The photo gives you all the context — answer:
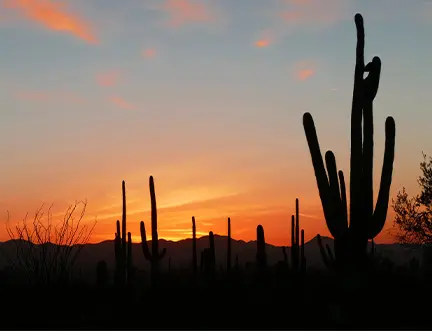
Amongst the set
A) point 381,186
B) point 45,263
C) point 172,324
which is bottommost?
point 172,324

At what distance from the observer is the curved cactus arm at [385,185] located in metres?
16.8

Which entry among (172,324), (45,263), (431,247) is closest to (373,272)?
(172,324)

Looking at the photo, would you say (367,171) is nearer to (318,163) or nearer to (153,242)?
(318,163)

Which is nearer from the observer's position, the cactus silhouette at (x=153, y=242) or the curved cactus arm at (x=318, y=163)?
the curved cactus arm at (x=318, y=163)

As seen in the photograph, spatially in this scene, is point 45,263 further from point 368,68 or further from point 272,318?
point 368,68

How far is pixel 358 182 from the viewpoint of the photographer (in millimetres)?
16750

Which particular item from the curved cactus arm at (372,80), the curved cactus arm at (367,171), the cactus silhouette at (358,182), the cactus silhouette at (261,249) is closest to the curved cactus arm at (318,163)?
the cactus silhouette at (358,182)

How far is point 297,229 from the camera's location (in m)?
29.5

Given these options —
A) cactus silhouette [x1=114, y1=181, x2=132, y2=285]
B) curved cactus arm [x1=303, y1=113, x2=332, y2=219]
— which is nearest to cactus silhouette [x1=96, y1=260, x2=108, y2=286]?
cactus silhouette [x1=114, y1=181, x2=132, y2=285]

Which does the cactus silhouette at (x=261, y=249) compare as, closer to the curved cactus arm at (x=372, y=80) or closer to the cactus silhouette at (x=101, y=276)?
the cactus silhouette at (x=101, y=276)

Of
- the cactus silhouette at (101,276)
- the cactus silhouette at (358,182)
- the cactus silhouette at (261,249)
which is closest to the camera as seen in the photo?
the cactus silhouette at (358,182)

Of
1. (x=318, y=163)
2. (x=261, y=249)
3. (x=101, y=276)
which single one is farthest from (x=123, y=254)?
(x=318, y=163)

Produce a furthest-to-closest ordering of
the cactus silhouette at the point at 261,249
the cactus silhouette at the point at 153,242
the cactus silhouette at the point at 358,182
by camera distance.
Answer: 1. the cactus silhouette at the point at 153,242
2. the cactus silhouette at the point at 261,249
3. the cactus silhouette at the point at 358,182

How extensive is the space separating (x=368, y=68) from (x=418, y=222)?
18060mm
